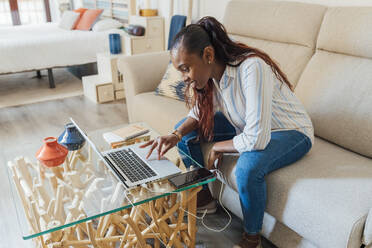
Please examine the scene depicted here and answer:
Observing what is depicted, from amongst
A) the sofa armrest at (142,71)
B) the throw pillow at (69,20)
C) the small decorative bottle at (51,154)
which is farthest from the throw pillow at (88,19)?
the small decorative bottle at (51,154)

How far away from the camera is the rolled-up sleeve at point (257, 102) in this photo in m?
1.13

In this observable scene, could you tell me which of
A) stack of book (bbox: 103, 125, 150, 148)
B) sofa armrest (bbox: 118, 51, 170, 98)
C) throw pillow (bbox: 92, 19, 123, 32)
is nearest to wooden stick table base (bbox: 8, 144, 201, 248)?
stack of book (bbox: 103, 125, 150, 148)

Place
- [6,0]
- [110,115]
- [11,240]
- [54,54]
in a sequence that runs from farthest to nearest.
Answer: [6,0], [54,54], [110,115], [11,240]

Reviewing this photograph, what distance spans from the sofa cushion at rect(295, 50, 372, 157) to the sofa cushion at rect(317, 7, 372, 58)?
0.04m

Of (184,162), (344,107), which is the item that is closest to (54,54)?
(184,162)

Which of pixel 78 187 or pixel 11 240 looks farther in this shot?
pixel 11 240

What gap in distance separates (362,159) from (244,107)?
0.54 m

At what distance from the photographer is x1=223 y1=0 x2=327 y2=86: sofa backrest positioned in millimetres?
1710

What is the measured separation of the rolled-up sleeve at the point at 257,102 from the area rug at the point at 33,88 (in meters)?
2.61

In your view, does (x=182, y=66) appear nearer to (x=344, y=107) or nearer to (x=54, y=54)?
(x=344, y=107)

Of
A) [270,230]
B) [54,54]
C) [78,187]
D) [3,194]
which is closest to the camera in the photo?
[78,187]

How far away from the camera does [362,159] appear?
1344mm

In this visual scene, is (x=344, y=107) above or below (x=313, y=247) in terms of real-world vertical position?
above

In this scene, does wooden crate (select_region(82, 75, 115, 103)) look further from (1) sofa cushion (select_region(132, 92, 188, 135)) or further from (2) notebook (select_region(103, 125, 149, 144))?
(2) notebook (select_region(103, 125, 149, 144))
